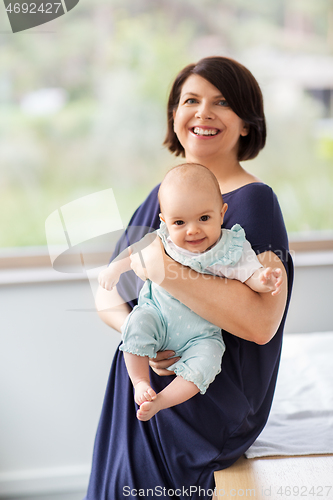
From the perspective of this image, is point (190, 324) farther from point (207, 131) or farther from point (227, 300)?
point (207, 131)

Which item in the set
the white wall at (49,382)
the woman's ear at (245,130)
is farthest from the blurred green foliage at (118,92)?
the woman's ear at (245,130)

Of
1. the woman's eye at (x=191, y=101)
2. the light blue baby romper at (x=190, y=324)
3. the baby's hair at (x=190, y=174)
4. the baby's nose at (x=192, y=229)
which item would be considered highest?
the woman's eye at (x=191, y=101)

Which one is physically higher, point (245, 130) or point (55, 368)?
point (245, 130)

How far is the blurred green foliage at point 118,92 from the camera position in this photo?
7.93 ft

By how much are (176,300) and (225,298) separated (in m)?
0.12

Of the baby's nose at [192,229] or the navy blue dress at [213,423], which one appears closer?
the baby's nose at [192,229]

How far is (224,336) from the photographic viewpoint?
3.71ft

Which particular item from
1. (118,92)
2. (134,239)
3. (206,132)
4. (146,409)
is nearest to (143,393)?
(146,409)

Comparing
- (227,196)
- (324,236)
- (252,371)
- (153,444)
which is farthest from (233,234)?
(324,236)

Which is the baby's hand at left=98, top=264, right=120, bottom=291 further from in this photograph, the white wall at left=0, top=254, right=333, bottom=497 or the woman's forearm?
the white wall at left=0, top=254, right=333, bottom=497

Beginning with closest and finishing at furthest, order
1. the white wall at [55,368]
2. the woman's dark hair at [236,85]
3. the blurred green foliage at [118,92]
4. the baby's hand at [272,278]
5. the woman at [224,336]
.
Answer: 1. the baby's hand at [272,278]
2. the woman at [224,336]
3. the woman's dark hair at [236,85]
4. the white wall at [55,368]
5. the blurred green foliage at [118,92]

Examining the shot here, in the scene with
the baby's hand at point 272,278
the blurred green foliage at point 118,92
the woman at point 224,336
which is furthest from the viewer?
the blurred green foliage at point 118,92

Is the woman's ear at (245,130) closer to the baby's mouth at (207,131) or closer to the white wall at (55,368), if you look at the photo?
the baby's mouth at (207,131)

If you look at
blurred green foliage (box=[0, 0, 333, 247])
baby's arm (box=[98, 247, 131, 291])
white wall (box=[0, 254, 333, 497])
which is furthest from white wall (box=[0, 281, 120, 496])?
baby's arm (box=[98, 247, 131, 291])
